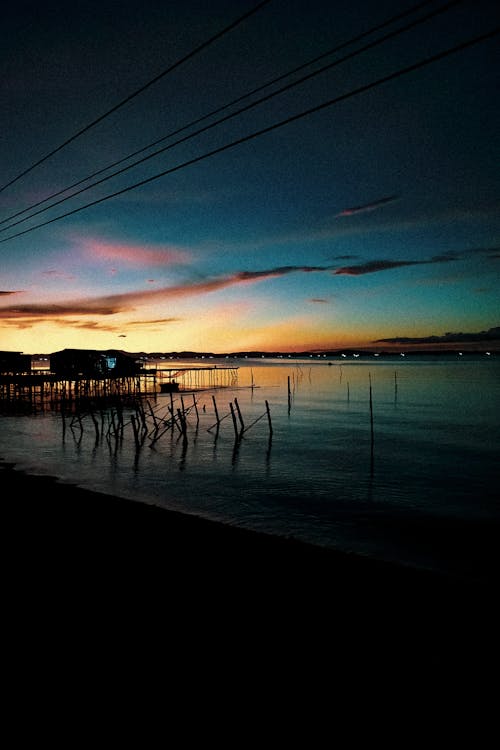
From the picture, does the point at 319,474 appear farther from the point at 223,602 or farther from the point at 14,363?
the point at 14,363

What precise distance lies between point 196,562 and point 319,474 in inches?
539

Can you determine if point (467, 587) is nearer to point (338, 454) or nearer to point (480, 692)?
point (480, 692)

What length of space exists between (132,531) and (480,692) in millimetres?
6092

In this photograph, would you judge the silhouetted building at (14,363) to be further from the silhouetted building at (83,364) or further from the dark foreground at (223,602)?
the dark foreground at (223,602)

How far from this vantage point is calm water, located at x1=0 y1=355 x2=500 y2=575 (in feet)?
42.6

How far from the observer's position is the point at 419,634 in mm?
5320

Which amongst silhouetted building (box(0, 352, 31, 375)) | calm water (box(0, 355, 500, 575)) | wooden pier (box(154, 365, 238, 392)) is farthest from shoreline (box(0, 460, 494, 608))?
silhouetted building (box(0, 352, 31, 375))

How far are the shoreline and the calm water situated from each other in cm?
427

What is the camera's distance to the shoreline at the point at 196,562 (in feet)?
20.5

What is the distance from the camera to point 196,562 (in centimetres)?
712

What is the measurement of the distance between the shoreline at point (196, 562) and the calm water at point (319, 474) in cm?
427

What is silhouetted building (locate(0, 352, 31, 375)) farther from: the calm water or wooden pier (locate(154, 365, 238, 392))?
the calm water

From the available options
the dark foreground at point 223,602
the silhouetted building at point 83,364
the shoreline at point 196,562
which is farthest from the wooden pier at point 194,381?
the dark foreground at point 223,602

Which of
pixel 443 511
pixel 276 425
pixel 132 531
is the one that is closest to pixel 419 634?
pixel 132 531
